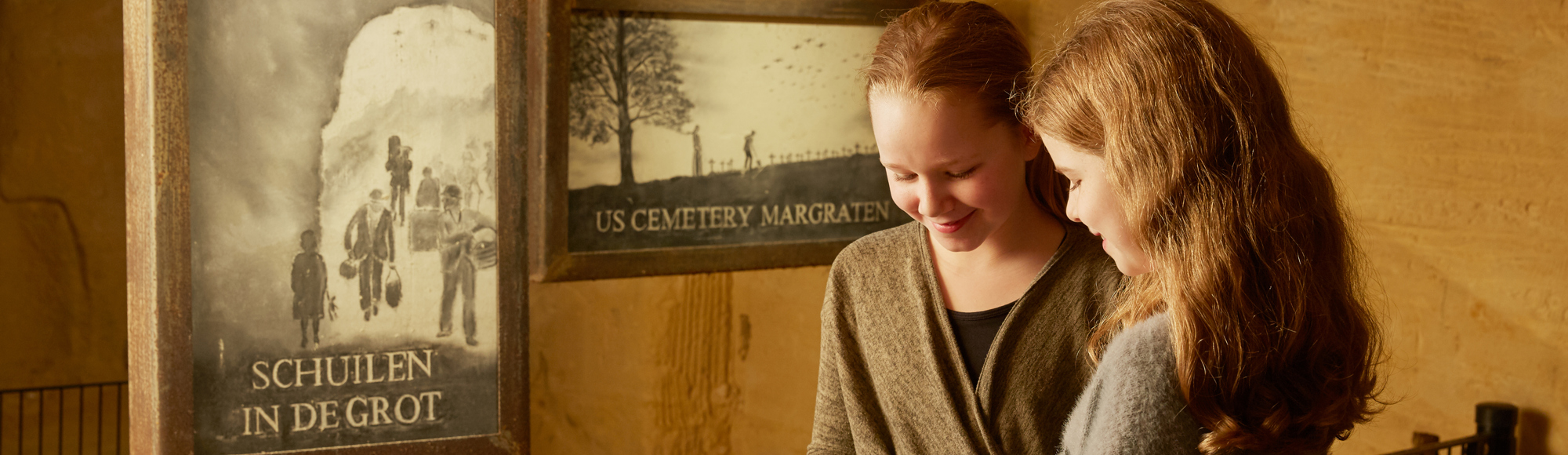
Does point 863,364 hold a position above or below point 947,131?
below

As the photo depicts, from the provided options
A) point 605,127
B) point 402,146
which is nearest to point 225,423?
point 402,146

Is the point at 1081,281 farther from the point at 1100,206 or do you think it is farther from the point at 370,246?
the point at 370,246

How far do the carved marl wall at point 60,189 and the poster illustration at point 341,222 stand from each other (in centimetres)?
168

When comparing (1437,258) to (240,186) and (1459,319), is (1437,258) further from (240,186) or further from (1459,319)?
(240,186)

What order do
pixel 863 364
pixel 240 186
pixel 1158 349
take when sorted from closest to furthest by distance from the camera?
pixel 1158 349 → pixel 863 364 → pixel 240 186

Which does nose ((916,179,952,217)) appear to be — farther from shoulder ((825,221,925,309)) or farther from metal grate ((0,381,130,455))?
metal grate ((0,381,130,455))

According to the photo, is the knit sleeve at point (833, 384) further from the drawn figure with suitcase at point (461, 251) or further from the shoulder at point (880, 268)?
the drawn figure with suitcase at point (461, 251)

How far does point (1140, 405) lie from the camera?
676 mm

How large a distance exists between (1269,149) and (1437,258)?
89 centimetres

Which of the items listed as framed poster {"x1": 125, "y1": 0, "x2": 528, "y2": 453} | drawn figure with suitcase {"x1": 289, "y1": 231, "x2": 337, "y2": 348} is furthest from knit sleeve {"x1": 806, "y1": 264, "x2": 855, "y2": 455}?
drawn figure with suitcase {"x1": 289, "y1": 231, "x2": 337, "y2": 348}

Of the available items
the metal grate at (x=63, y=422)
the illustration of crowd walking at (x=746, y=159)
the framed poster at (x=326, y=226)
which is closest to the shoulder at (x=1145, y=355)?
the framed poster at (x=326, y=226)

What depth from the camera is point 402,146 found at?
1394mm

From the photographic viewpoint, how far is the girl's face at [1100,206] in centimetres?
75

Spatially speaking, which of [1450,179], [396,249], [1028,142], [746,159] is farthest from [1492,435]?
[396,249]
